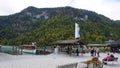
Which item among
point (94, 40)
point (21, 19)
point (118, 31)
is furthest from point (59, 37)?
point (21, 19)

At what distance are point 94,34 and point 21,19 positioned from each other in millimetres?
76477

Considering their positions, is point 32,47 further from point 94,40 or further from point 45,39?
point 94,40

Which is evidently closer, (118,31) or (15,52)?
(15,52)

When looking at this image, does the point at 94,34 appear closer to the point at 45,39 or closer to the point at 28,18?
the point at 45,39

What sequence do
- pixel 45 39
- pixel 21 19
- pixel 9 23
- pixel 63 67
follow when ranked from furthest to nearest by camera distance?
pixel 21 19 → pixel 9 23 → pixel 45 39 → pixel 63 67

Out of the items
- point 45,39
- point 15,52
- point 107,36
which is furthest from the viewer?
point 107,36

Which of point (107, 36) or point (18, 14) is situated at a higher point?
point (18, 14)

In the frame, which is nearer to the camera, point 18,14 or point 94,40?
point 94,40

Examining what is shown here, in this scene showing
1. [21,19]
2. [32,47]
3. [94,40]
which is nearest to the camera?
[32,47]

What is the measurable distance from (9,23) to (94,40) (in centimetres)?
6414

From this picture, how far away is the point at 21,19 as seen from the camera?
15875cm

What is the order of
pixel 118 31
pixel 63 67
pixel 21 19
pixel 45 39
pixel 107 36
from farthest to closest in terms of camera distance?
pixel 21 19, pixel 118 31, pixel 107 36, pixel 45 39, pixel 63 67

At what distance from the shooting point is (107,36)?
3912 inches

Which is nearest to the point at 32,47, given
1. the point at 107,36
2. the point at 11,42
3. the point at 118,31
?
the point at 11,42
